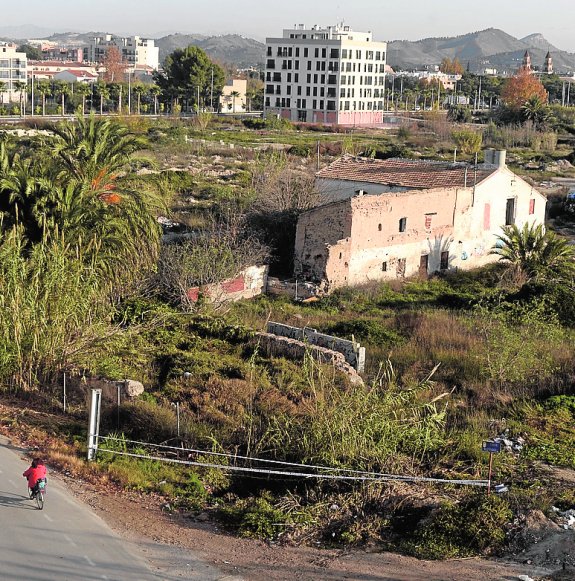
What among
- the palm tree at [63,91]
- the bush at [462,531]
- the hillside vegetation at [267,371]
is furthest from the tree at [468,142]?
the bush at [462,531]

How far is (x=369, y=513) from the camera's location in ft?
41.7

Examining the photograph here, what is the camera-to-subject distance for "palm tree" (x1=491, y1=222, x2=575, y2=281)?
27953mm

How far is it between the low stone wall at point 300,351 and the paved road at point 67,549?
655cm

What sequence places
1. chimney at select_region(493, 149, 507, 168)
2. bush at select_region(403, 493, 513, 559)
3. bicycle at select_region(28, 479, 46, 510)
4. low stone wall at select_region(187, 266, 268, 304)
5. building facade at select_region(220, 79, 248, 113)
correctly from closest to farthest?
bush at select_region(403, 493, 513, 559), bicycle at select_region(28, 479, 46, 510), low stone wall at select_region(187, 266, 268, 304), chimney at select_region(493, 149, 507, 168), building facade at select_region(220, 79, 248, 113)

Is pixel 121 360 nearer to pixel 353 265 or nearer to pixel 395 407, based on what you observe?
pixel 395 407

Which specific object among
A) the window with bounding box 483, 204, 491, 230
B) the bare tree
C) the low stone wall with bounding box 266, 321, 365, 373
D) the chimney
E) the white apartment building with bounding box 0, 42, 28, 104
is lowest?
the low stone wall with bounding box 266, 321, 365, 373

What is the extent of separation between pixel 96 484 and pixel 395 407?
15.7ft

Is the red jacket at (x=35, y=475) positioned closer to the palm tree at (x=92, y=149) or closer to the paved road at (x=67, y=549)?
the paved road at (x=67, y=549)

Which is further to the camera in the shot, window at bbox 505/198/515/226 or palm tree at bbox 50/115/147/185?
window at bbox 505/198/515/226

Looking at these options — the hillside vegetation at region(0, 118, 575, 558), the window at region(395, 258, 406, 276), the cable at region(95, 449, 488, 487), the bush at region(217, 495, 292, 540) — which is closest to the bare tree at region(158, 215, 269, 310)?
the hillside vegetation at region(0, 118, 575, 558)

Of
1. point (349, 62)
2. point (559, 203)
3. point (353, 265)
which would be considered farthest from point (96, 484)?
point (349, 62)

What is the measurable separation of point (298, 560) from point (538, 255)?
19.1 m

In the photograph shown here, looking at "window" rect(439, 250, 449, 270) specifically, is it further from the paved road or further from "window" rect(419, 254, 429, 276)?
the paved road

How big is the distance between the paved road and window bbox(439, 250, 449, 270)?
19.8 meters
